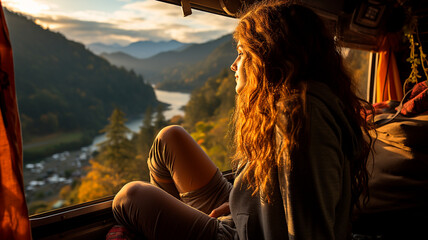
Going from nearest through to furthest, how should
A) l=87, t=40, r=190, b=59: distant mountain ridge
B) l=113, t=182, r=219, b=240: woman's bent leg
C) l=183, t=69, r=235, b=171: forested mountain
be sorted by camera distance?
l=113, t=182, r=219, b=240: woman's bent leg, l=87, t=40, r=190, b=59: distant mountain ridge, l=183, t=69, r=235, b=171: forested mountain

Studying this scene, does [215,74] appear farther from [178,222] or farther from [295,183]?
[295,183]

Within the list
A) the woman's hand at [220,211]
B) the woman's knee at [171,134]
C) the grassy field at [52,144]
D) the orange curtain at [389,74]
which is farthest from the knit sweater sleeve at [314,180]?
the orange curtain at [389,74]

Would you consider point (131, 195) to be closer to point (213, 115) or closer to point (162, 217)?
point (162, 217)

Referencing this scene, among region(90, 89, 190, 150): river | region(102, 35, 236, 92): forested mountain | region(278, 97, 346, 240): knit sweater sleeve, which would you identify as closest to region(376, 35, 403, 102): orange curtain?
region(102, 35, 236, 92): forested mountain

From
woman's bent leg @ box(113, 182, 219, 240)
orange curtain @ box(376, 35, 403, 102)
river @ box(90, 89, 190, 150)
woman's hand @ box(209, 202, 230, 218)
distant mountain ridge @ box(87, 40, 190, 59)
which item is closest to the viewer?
woman's bent leg @ box(113, 182, 219, 240)

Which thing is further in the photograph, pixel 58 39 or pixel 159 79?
pixel 159 79

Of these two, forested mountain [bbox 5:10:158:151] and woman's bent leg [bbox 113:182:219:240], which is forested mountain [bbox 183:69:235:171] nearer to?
forested mountain [bbox 5:10:158:151]

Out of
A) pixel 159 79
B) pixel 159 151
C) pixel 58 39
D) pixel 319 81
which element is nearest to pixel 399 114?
pixel 319 81

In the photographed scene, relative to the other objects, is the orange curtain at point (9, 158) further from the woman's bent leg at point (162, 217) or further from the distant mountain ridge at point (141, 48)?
the distant mountain ridge at point (141, 48)
